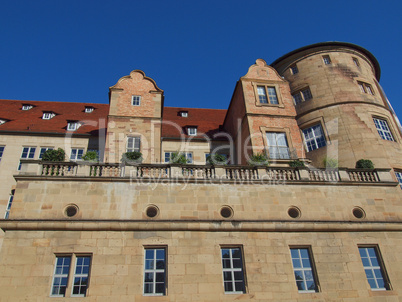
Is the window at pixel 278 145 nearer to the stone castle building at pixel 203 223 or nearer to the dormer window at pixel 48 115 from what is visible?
the stone castle building at pixel 203 223

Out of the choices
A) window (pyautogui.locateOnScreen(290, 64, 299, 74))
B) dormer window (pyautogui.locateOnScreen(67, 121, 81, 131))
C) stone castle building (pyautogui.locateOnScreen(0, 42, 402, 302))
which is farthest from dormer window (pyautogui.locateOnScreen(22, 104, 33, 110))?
window (pyautogui.locateOnScreen(290, 64, 299, 74))

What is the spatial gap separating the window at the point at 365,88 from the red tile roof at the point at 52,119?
18.3m

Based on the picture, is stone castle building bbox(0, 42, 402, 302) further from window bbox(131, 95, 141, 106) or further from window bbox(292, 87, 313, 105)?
window bbox(292, 87, 313, 105)

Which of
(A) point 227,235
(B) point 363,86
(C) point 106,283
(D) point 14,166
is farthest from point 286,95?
(D) point 14,166

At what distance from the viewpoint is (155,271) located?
508 inches

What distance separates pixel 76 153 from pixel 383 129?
1994 cm

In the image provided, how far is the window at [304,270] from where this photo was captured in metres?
13.3

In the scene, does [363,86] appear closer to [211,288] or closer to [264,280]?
[264,280]

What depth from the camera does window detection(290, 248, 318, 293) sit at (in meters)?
13.3

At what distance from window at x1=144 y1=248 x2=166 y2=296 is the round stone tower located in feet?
39.5

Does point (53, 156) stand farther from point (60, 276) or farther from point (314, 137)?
point (314, 137)

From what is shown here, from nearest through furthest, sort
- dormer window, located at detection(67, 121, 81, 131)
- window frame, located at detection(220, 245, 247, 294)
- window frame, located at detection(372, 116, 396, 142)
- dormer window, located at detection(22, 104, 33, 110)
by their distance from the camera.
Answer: window frame, located at detection(220, 245, 247, 294)
window frame, located at detection(372, 116, 396, 142)
dormer window, located at detection(67, 121, 81, 131)
dormer window, located at detection(22, 104, 33, 110)

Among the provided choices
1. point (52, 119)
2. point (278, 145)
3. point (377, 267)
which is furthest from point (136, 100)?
point (377, 267)

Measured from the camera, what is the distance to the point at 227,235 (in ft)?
45.9
